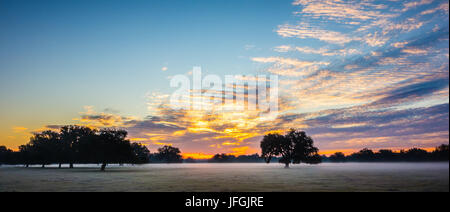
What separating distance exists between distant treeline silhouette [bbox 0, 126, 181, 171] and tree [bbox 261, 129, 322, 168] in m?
44.2

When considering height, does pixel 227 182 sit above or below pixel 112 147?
below

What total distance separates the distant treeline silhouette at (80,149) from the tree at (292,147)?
44.2 meters

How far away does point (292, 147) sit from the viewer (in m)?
106

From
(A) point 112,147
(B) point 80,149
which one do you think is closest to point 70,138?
(B) point 80,149

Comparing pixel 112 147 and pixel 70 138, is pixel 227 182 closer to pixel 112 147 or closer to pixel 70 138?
pixel 112 147

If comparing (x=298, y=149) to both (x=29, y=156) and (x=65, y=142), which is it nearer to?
(x=65, y=142)

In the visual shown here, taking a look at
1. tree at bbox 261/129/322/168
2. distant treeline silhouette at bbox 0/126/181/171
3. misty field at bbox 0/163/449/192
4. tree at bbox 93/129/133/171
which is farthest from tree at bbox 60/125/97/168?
tree at bbox 261/129/322/168

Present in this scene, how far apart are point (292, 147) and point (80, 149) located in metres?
72.5

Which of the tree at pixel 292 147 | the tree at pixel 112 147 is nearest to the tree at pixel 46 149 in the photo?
the tree at pixel 112 147

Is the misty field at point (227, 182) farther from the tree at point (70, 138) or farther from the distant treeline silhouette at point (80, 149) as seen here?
the tree at point (70, 138)

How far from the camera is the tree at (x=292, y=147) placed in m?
104
